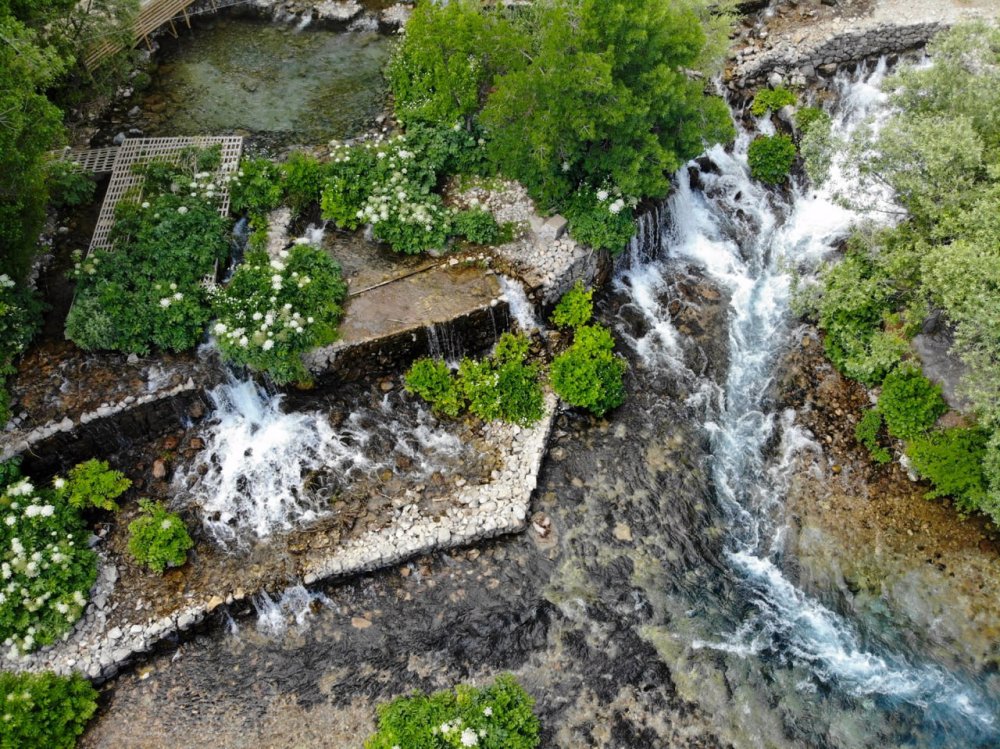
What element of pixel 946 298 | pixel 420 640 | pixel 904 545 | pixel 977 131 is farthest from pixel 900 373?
pixel 420 640

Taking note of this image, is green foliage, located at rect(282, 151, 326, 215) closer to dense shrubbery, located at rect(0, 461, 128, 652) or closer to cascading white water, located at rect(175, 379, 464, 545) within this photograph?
cascading white water, located at rect(175, 379, 464, 545)

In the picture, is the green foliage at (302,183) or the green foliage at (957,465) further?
the green foliage at (302,183)

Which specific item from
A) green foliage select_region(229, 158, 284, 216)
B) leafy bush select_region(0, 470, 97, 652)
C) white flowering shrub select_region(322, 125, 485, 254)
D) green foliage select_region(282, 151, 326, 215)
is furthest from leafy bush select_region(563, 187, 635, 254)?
leafy bush select_region(0, 470, 97, 652)

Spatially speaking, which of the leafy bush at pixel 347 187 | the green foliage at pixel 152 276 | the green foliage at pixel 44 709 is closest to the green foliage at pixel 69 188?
the green foliage at pixel 152 276

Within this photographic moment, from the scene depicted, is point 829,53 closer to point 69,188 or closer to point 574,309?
point 574,309

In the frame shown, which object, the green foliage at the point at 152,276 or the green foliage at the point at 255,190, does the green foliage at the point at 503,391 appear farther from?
the green foliage at the point at 255,190
